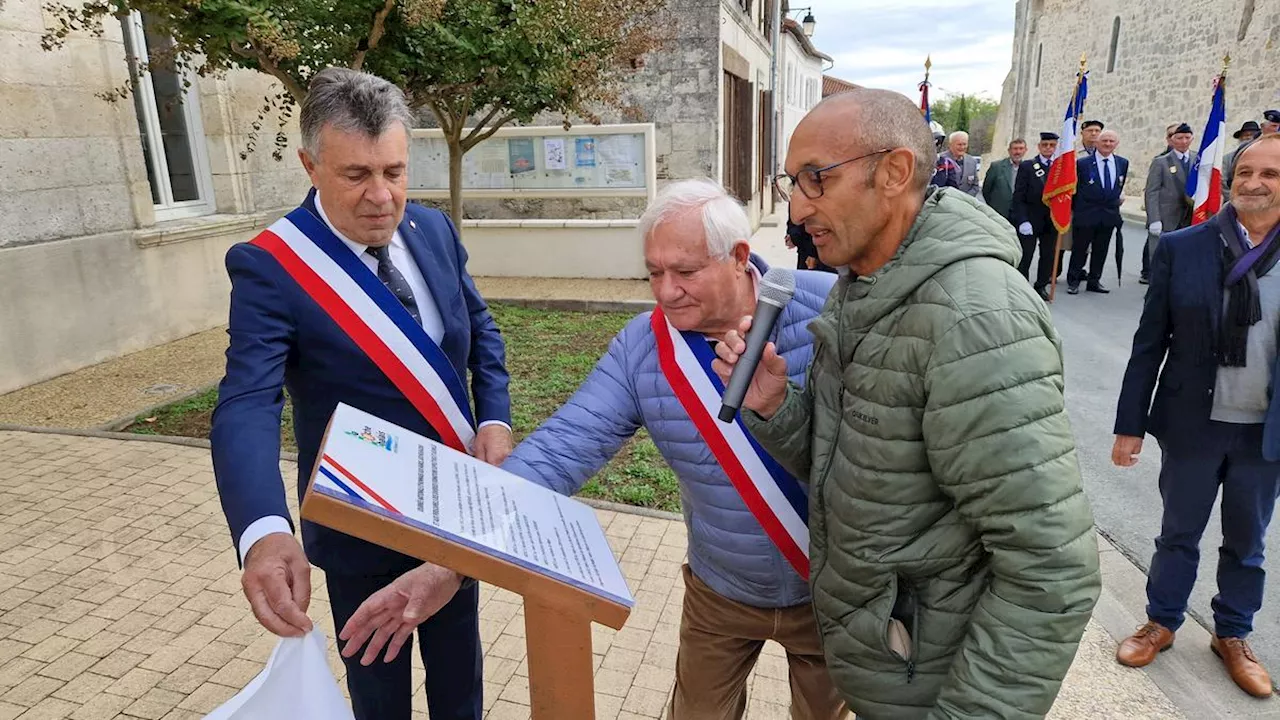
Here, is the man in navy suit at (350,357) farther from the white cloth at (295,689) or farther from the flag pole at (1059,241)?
the flag pole at (1059,241)

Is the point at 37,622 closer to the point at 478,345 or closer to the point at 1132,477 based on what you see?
the point at 478,345

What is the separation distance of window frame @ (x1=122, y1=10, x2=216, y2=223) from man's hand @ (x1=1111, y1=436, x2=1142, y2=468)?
8.39 metres

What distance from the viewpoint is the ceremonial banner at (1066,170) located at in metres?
9.70

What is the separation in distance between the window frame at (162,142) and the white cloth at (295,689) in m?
8.02

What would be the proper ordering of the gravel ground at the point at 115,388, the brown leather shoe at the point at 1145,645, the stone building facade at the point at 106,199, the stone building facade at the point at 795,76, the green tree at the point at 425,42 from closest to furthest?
the brown leather shoe at the point at 1145,645 → the green tree at the point at 425,42 → the gravel ground at the point at 115,388 → the stone building facade at the point at 106,199 → the stone building facade at the point at 795,76

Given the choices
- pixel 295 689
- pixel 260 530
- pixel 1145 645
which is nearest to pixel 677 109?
pixel 1145 645

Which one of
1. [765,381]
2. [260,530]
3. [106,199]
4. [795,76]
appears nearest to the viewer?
[260,530]

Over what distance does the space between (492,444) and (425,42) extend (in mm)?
4320

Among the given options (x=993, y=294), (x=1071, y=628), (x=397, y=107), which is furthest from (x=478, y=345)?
(x=1071, y=628)

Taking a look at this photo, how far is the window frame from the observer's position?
25.3 feet

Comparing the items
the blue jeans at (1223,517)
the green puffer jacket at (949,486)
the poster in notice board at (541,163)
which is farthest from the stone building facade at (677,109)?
the green puffer jacket at (949,486)

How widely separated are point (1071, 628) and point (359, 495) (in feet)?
3.63

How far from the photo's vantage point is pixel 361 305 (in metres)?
1.90

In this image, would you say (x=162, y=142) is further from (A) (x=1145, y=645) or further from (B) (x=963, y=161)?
(B) (x=963, y=161)
